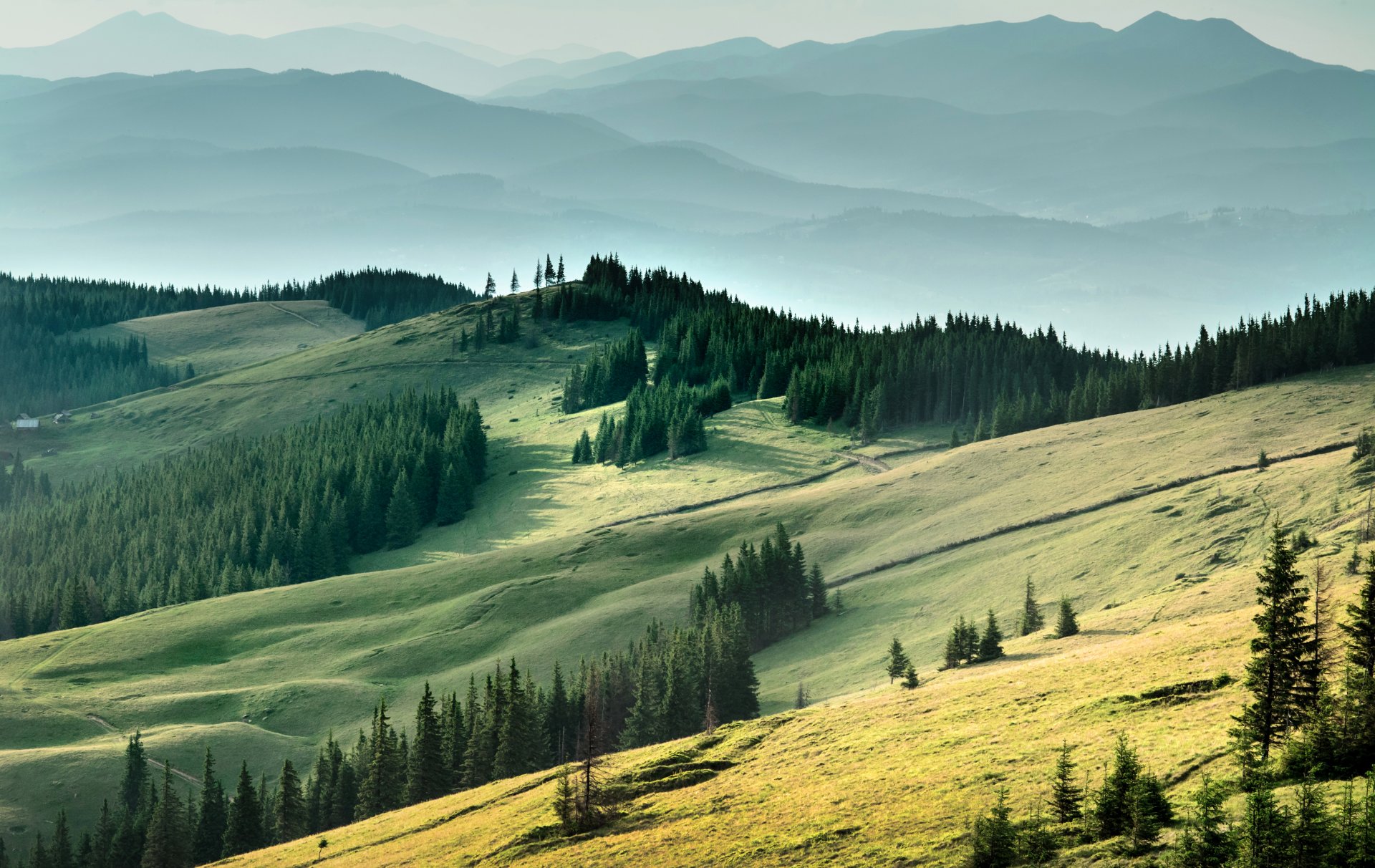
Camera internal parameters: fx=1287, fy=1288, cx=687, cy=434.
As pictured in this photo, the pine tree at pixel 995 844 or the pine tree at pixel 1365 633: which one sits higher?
the pine tree at pixel 1365 633

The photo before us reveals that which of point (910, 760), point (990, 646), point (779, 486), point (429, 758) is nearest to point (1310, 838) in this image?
point (910, 760)

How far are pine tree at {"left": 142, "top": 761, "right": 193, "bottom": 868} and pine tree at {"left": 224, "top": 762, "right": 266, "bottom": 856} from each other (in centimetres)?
277

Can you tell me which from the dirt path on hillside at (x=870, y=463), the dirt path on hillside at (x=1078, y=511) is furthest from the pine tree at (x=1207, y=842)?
the dirt path on hillside at (x=870, y=463)

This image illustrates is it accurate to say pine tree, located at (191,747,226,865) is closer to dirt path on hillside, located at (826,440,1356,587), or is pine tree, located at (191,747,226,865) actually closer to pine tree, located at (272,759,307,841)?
pine tree, located at (272,759,307,841)

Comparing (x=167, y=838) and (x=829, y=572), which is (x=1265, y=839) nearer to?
(x=167, y=838)

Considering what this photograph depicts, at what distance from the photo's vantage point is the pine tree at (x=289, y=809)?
88.6 m

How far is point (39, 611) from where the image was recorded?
166875mm

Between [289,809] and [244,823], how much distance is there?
121 inches

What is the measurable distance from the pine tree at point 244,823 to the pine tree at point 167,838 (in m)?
2.77

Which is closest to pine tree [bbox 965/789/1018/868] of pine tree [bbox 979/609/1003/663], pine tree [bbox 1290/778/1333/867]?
pine tree [bbox 1290/778/1333/867]

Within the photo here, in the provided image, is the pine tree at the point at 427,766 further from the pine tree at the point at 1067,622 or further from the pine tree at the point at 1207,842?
the pine tree at the point at 1207,842

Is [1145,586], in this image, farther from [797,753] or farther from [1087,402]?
[1087,402]

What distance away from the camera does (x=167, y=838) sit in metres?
87.9

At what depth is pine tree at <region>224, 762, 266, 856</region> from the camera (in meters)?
88.2
